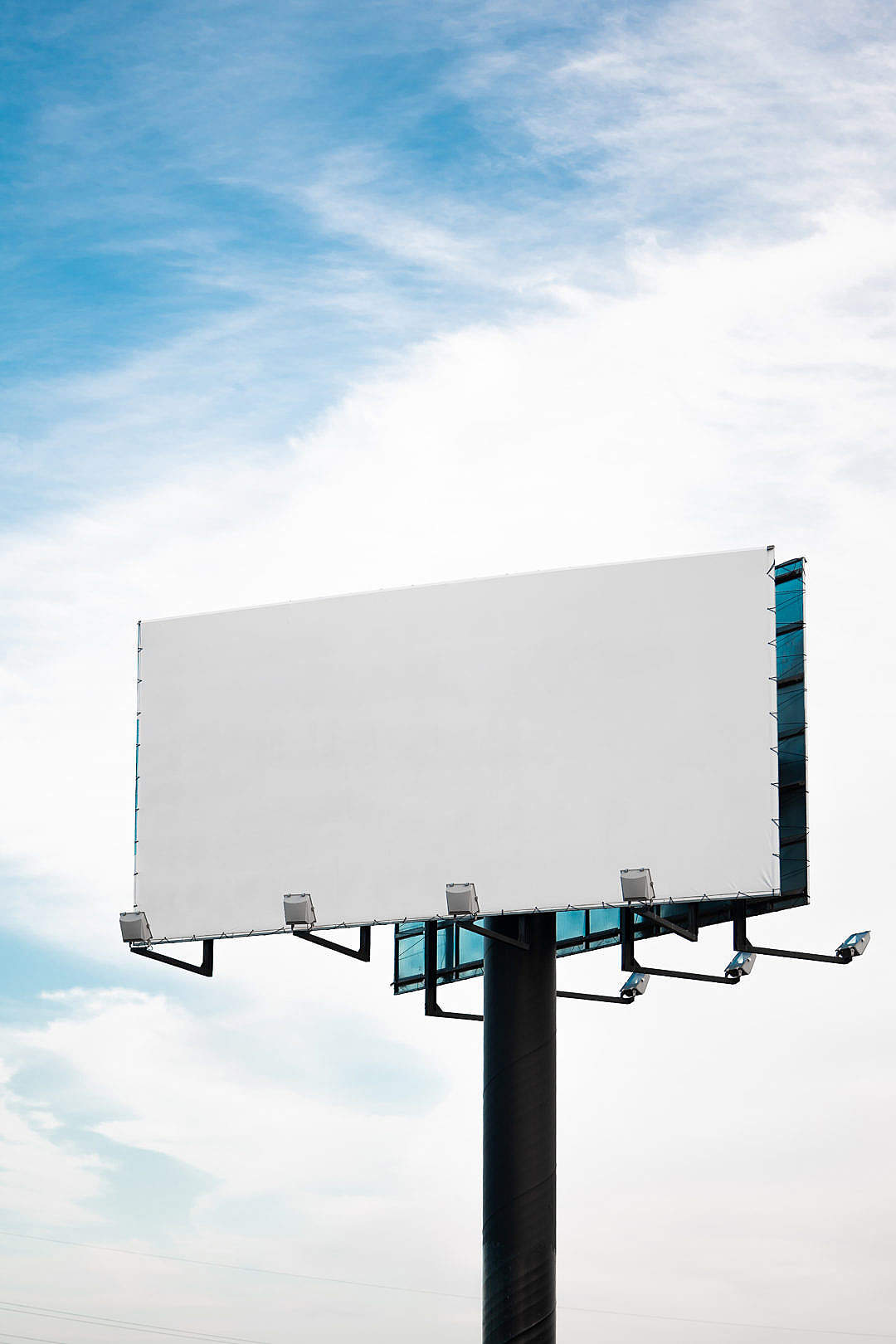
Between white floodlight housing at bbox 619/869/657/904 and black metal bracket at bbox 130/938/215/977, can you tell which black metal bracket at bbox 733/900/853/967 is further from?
black metal bracket at bbox 130/938/215/977

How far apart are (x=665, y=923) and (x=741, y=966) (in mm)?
1263

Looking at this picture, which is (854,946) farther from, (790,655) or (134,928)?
(134,928)

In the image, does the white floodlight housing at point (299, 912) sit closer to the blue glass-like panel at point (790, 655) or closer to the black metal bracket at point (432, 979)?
the black metal bracket at point (432, 979)

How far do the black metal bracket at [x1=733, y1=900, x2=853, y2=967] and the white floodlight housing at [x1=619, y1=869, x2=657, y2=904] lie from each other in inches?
47.9

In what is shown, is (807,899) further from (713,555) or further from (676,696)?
(713,555)

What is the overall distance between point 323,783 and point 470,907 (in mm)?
3144

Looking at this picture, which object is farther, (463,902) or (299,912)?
(299,912)

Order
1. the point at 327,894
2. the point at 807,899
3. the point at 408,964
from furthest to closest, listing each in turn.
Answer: the point at 408,964 → the point at 327,894 → the point at 807,899

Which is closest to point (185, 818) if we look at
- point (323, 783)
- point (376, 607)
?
point (323, 783)

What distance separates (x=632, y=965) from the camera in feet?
81.7

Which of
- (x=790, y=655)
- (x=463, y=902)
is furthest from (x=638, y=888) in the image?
(x=790, y=655)

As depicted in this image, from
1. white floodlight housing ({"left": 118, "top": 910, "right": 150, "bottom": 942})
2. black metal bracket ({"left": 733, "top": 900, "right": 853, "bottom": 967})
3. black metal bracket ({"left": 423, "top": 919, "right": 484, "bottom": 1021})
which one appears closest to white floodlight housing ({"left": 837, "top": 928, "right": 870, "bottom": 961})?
black metal bracket ({"left": 733, "top": 900, "right": 853, "bottom": 967})

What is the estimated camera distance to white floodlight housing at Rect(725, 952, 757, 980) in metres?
24.4

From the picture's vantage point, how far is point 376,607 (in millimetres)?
26531
